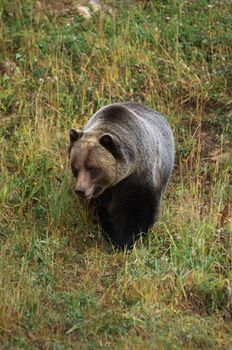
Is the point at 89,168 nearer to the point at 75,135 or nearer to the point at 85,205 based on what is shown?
the point at 75,135

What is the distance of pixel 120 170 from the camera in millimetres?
7172

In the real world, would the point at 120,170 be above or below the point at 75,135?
below

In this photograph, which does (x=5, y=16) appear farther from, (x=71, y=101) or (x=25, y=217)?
(x=25, y=217)

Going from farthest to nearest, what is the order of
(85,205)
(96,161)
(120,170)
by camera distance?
(85,205) < (120,170) < (96,161)

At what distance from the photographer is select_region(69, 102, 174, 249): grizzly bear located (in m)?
7.07

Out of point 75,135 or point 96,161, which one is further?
point 75,135

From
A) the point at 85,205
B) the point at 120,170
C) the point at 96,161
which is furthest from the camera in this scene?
the point at 85,205

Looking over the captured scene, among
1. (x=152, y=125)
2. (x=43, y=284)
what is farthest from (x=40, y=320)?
(x=152, y=125)

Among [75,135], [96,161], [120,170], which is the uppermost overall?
[75,135]

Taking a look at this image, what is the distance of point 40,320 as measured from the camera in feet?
19.4

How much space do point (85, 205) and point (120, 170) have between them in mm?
654

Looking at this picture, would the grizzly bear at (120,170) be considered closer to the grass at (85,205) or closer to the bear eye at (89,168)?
the bear eye at (89,168)

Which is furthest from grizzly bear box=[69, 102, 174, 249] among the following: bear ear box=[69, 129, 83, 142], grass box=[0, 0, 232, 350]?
grass box=[0, 0, 232, 350]

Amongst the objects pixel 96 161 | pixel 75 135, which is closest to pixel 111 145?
pixel 96 161
